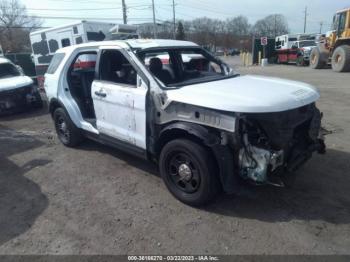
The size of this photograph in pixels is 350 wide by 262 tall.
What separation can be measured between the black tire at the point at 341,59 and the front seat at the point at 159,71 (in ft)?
53.4

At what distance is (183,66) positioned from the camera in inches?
203

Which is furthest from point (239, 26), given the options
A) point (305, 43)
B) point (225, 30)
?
point (305, 43)

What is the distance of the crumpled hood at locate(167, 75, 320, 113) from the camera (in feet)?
10.6

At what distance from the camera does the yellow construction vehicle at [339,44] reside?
57.5 ft

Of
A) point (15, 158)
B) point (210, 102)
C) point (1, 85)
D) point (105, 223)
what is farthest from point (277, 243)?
point (1, 85)

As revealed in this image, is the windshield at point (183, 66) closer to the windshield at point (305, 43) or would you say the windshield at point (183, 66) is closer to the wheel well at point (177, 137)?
the wheel well at point (177, 137)

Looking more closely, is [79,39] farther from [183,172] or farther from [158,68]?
[183,172]

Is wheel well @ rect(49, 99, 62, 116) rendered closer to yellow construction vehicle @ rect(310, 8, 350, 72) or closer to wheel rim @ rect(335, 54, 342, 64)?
yellow construction vehicle @ rect(310, 8, 350, 72)

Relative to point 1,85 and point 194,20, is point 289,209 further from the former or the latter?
point 194,20

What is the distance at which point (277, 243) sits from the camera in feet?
10.2

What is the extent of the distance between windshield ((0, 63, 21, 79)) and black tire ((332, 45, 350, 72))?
16405mm

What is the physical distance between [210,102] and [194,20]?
8791cm

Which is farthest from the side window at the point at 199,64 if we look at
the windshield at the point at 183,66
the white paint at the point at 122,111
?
the white paint at the point at 122,111

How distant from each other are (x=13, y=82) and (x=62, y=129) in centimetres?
481
